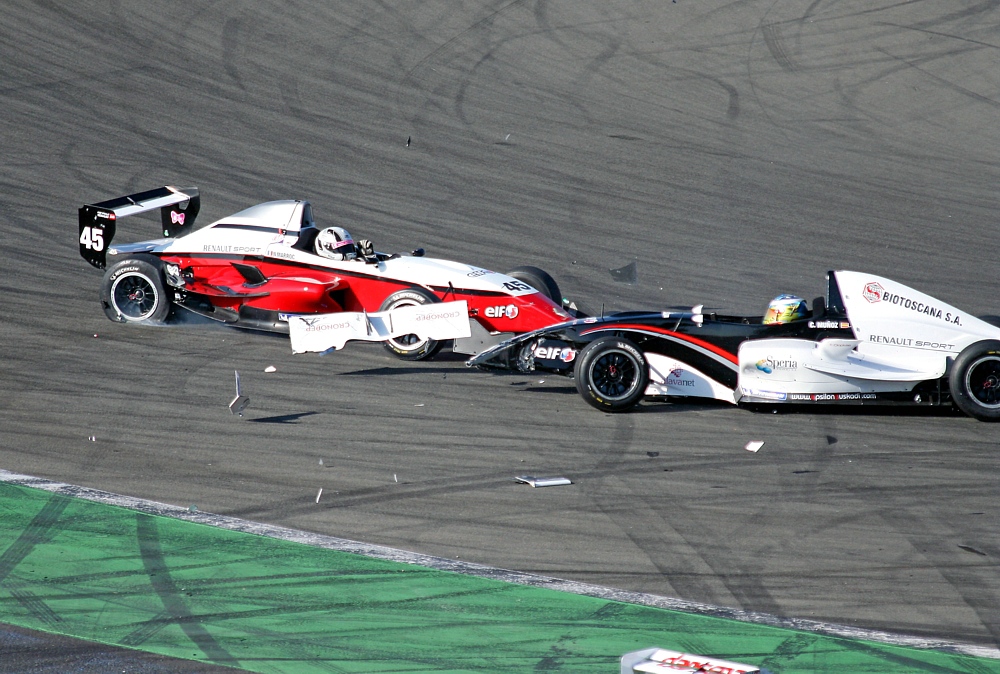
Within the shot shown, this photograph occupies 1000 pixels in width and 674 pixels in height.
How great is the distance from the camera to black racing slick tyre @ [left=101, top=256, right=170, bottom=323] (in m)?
13.0

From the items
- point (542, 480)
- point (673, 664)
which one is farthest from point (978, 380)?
point (673, 664)

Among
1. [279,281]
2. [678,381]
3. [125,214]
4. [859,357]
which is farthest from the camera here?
[125,214]

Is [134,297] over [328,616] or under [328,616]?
over

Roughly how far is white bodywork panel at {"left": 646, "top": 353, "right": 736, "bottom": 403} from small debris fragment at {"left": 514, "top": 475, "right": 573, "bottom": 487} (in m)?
2.10

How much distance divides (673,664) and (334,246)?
321 inches

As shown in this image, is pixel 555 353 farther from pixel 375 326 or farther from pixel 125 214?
pixel 125 214

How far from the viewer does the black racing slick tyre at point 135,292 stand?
13008mm

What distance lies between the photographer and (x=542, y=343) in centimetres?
1132

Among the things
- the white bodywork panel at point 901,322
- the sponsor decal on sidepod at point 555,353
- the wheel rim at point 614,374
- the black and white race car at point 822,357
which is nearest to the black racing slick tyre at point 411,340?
the sponsor decal on sidepod at point 555,353

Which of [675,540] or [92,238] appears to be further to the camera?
[92,238]

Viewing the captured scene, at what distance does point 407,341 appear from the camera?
12.5 metres

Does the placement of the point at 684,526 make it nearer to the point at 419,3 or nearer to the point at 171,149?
the point at 171,149

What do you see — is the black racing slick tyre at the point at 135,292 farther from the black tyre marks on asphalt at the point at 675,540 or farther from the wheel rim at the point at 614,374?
the black tyre marks on asphalt at the point at 675,540

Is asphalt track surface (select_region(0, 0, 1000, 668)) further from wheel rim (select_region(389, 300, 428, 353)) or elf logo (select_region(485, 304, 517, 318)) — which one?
elf logo (select_region(485, 304, 517, 318))
